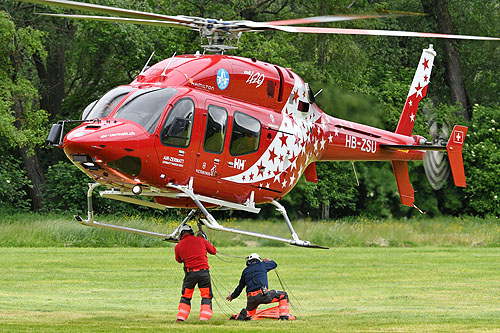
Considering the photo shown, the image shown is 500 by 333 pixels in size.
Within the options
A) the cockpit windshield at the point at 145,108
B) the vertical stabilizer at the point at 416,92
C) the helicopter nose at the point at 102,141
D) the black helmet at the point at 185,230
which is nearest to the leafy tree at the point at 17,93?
the vertical stabilizer at the point at 416,92

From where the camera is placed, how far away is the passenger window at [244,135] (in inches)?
551

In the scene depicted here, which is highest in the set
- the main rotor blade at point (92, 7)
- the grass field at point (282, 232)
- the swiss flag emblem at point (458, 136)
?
the main rotor blade at point (92, 7)

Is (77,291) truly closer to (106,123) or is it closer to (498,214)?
(106,123)

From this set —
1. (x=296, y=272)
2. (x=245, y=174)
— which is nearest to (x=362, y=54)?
(x=296, y=272)

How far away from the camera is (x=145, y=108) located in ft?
42.7

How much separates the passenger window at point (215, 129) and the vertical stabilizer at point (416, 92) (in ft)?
21.0

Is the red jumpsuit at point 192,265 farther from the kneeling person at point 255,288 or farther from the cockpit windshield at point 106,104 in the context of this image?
the cockpit windshield at point 106,104

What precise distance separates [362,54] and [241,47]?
6.08 meters

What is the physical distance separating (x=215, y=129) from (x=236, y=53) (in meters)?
23.7

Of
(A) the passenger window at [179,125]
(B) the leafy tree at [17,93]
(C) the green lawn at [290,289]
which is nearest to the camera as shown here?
(A) the passenger window at [179,125]

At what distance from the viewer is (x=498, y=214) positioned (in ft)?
133

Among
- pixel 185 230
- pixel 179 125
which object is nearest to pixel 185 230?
pixel 185 230

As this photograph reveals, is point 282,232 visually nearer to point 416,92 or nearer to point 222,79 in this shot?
point 416,92

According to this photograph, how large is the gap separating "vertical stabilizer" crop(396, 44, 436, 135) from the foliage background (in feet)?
41.8
